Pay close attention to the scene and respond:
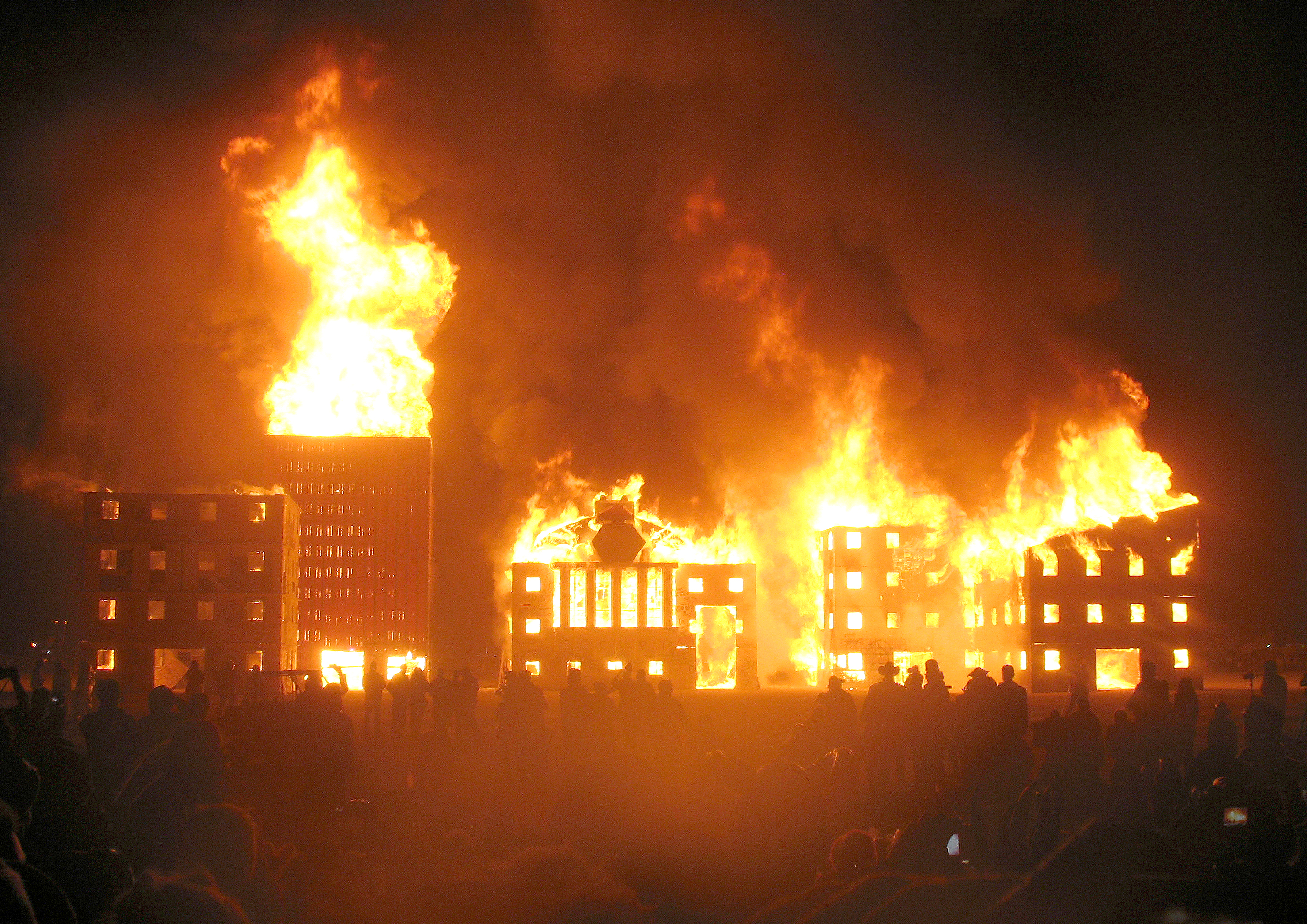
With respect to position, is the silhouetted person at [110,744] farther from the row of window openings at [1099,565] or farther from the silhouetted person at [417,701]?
the row of window openings at [1099,565]

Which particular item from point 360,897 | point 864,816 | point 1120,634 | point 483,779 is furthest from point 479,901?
point 1120,634

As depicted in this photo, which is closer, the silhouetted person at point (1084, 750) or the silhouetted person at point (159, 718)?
the silhouetted person at point (159, 718)

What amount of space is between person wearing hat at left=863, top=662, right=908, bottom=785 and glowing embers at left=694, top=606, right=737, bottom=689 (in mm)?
44786

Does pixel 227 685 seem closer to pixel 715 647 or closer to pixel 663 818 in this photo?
pixel 663 818

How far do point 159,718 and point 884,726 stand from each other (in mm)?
10248

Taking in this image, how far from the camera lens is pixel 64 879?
455cm

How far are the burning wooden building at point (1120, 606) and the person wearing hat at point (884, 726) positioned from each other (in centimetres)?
4273

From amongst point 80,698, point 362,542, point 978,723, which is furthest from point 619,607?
point 978,723

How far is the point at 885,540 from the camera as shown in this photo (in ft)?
208

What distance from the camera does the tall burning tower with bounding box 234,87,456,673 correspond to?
247 feet

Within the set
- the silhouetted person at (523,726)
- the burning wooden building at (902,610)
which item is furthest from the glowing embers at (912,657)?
the silhouetted person at (523,726)

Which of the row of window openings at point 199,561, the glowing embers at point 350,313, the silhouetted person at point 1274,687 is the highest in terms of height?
the glowing embers at point 350,313

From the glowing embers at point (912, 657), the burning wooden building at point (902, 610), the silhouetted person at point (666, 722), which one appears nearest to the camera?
the silhouetted person at point (666, 722)

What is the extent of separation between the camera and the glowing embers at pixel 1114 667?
57.2 m
